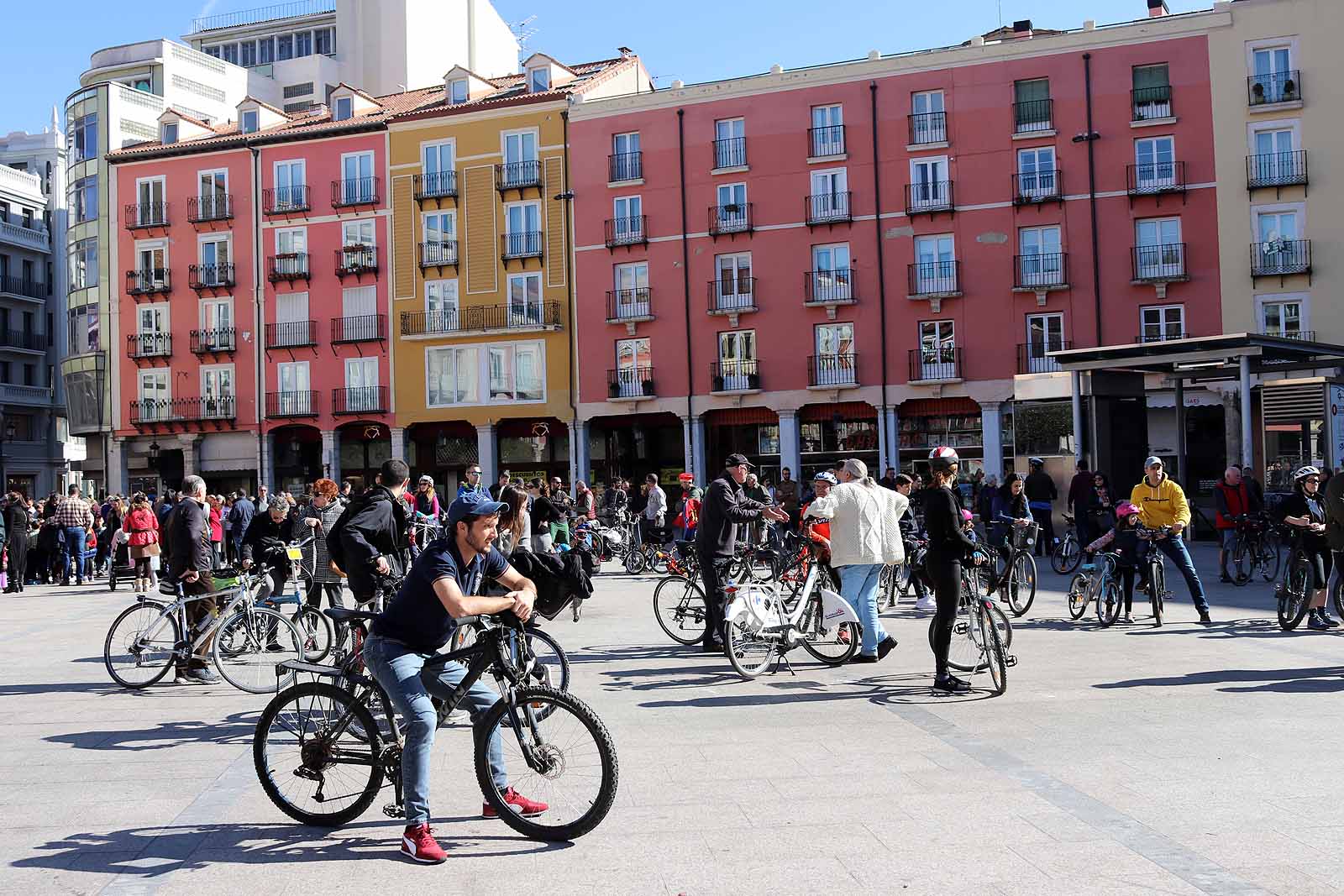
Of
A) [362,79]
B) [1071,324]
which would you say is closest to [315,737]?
[1071,324]

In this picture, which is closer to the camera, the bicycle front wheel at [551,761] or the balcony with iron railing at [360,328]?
the bicycle front wheel at [551,761]

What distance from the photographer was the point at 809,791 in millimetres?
6785

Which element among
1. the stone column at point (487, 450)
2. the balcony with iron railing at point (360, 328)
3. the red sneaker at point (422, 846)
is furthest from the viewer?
the balcony with iron railing at point (360, 328)

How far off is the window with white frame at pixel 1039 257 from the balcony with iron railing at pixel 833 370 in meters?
5.63

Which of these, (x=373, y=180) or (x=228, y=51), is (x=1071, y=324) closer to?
(x=373, y=180)

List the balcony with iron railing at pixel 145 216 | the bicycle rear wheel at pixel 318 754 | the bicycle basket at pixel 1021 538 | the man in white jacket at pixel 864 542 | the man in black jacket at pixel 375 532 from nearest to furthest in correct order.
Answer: the bicycle rear wheel at pixel 318 754 → the man in black jacket at pixel 375 532 → the man in white jacket at pixel 864 542 → the bicycle basket at pixel 1021 538 → the balcony with iron railing at pixel 145 216

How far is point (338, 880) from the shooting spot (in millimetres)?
5410

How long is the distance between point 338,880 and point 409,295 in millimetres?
42365

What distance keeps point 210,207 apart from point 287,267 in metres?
4.16

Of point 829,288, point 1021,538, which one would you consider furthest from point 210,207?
point 1021,538

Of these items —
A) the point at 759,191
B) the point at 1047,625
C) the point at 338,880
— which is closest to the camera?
the point at 338,880

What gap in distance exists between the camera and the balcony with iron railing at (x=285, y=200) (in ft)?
156

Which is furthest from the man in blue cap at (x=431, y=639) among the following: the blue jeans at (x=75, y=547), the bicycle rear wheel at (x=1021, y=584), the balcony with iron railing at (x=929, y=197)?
the balcony with iron railing at (x=929, y=197)

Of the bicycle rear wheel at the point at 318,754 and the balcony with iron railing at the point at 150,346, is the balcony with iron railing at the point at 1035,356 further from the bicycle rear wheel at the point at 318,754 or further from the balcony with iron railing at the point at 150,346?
the bicycle rear wheel at the point at 318,754
